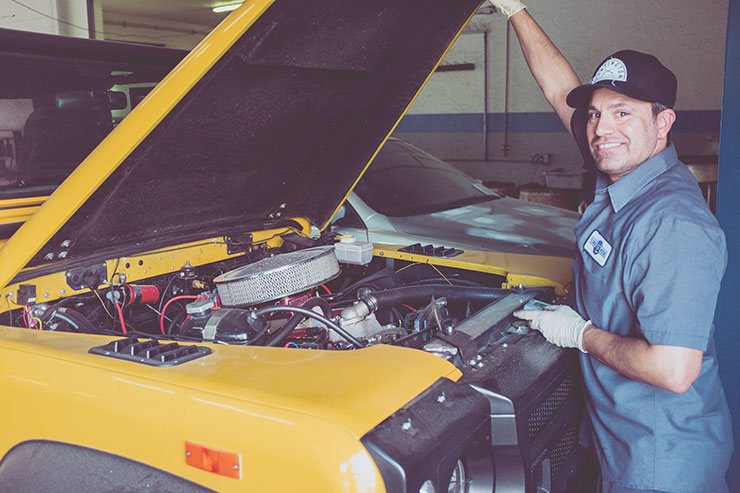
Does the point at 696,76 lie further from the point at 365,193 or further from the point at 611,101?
the point at 611,101

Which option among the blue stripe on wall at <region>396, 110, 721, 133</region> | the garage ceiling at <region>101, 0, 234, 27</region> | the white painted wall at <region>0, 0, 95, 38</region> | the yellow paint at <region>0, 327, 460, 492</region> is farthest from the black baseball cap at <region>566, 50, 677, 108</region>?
the garage ceiling at <region>101, 0, 234, 27</region>

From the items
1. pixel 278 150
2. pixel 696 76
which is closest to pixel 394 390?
pixel 278 150

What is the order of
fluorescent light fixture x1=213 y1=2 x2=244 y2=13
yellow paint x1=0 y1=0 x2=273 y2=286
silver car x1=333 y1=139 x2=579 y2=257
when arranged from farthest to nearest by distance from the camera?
fluorescent light fixture x1=213 y1=2 x2=244 y2=13 → silver car x1=333 y1=139 x2=579 y2=257 → yellow paint x1=0 y1=0 x2=273 y2=286

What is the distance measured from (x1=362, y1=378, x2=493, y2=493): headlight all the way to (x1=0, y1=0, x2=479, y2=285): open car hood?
2.95 feet

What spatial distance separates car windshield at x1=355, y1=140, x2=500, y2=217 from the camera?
4.20m

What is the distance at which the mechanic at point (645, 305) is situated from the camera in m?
1.58

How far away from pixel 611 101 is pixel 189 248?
1481mm

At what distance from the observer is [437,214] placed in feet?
14.0

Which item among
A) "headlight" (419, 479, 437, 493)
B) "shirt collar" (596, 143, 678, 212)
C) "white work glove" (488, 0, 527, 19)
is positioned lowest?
"headlight" (419, 479, 437, 493)

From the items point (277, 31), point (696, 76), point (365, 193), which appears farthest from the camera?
point (696, 76)

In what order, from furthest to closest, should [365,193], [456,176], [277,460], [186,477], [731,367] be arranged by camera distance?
1. [456,176]
2. [365,193]
3. [731,367]
4. [186,477]
5. [277,460]

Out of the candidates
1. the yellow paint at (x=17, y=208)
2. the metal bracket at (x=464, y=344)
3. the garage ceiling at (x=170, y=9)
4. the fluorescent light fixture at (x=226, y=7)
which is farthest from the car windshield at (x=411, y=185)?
the fluorescent light fixture at (x=226, y=7)

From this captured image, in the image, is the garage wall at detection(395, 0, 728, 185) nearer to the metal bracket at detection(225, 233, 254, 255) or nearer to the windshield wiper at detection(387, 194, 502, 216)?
the windshield wiper at detection(387, 194, 502, 216)

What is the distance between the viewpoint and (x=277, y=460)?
115 centimetres
